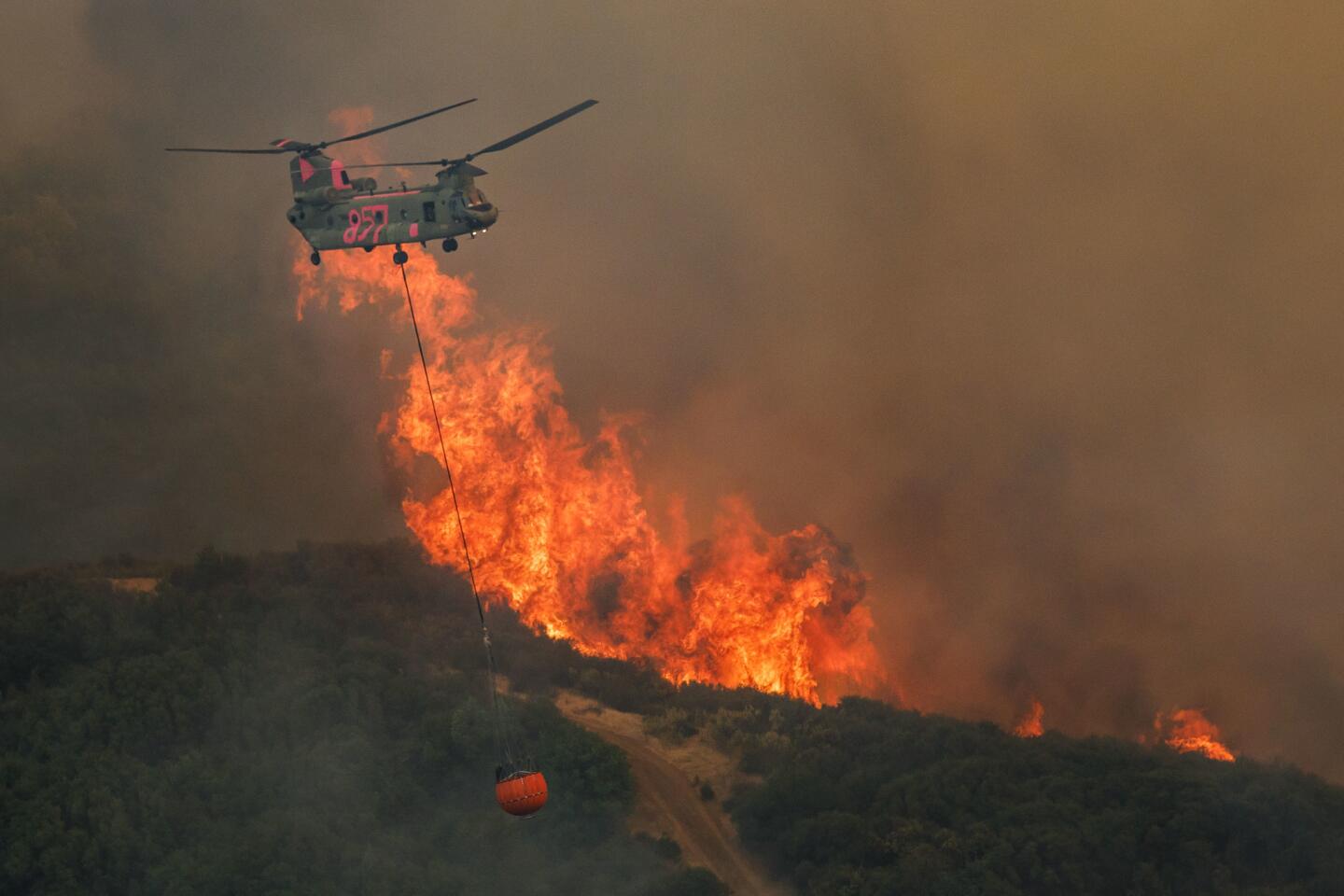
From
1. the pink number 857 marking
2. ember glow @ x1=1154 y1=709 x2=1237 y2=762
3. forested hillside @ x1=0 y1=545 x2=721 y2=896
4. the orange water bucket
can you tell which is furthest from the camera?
ember glow @ x1=1154 y1=709 x2=1237 y2=762

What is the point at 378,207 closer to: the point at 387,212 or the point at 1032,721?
the point at 387,212

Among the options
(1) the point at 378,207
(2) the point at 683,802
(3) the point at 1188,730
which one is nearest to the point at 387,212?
(1) the point at 378,207

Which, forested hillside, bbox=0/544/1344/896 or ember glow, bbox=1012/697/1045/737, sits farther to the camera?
ember glow, bbox=1012/697/1045/737

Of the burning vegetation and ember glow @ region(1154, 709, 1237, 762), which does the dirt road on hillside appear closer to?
the burning vegetation

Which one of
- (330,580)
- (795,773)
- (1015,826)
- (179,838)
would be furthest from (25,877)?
(1015,826)

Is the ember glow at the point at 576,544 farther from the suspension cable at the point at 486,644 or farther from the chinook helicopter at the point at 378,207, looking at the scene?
the chinook helicopter at the point at 378,207

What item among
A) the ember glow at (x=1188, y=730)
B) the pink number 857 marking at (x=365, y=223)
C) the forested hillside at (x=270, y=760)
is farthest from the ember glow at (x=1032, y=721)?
the pink number 857 marking at (x=365, y=223)

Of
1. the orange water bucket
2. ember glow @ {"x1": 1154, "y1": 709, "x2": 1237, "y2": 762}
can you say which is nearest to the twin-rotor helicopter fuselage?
the orange water bucket

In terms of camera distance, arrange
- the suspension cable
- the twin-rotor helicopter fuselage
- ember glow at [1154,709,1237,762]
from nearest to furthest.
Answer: the twin-rotor helicopter fuselage < the suspension cable < ember glow at [1154,709,1237,762]
